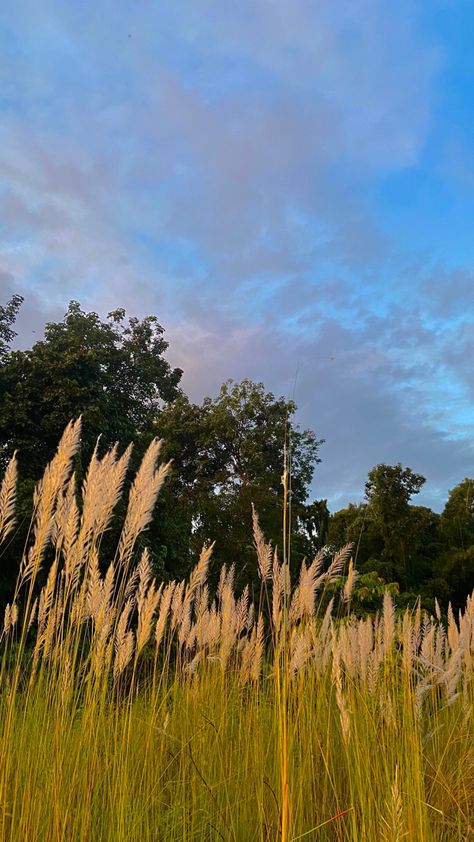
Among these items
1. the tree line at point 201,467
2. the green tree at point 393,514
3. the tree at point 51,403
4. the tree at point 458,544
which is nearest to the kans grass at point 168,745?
the tree line at point 201,467

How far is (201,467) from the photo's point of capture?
24.0 m

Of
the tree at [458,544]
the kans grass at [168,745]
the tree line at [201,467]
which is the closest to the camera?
the kans grass at [168,745]

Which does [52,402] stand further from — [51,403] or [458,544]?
[458,544]

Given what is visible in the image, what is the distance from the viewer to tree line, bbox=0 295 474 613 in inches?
Answer: 522

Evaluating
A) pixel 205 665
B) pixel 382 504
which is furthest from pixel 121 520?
pixel 382 504

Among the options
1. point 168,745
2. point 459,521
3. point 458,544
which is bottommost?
point 168,745

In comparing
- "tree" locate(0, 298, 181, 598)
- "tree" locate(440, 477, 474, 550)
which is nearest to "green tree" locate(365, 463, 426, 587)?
"tree" locate(440, 477, 474, 550)

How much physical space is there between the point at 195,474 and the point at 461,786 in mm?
21842

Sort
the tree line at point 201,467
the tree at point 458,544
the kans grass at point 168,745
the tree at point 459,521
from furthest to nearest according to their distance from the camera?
the tree at point 459,521, the tree at point 458,544, the tree line at point 201,467, the kans grass at point 168,745

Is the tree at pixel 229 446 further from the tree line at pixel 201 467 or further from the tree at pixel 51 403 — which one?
the tree at pixel 51 403

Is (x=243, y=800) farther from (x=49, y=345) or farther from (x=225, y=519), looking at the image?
(x=225, y=519)

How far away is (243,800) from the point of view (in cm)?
236

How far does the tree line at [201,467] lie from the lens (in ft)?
43.5

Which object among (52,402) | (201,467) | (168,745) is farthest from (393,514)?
(168,745)
